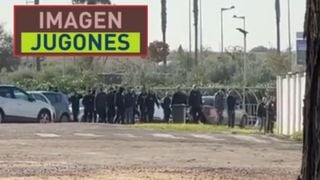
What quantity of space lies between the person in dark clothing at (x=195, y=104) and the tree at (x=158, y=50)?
45.5 metres

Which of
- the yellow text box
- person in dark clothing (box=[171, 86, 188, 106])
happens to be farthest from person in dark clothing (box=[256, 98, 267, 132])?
the yellow text box

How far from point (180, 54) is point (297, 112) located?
188 ft

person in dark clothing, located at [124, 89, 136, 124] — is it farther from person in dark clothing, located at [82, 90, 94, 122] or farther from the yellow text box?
the yellow text box

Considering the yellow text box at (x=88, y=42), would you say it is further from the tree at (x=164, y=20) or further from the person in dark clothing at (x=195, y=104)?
the tree at (x=164, y=20)

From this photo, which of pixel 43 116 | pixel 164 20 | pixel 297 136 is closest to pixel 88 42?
pixel 43 116

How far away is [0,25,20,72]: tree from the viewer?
273 feet

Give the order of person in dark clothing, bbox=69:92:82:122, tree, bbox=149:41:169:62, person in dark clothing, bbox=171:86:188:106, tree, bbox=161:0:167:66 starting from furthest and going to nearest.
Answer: tree, bbox=149:41:169:62, tree, bbox=161:0:167:66, person in dark clothing, bbox=69:92:82:122, person in dark clothing, bbox=171:86:188:106

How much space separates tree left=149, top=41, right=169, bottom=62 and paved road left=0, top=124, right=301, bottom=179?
187 feet

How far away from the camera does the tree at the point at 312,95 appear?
4648 mm

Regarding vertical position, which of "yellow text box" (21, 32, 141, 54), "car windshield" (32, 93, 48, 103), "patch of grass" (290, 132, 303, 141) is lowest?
"patch of grass" (290, 132, 303, 141)

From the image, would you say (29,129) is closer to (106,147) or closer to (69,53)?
(106,147)

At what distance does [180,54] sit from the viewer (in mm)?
87688

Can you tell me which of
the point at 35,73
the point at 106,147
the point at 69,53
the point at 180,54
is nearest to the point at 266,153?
the point at 106,147

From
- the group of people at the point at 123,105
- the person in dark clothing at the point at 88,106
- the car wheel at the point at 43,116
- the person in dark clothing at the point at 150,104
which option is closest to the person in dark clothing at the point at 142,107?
the group of people at the point at 123,105
